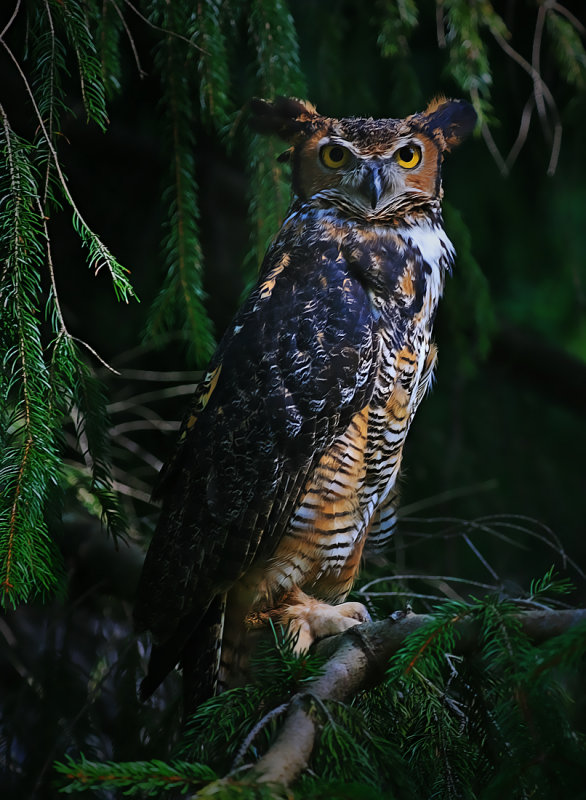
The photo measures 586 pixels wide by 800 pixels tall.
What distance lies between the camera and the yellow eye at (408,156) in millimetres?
1855

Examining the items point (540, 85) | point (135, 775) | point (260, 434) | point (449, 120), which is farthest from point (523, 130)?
point (135, 775)

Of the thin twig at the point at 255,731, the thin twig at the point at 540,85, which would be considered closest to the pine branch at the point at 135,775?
the thin twig at the point at 255,731

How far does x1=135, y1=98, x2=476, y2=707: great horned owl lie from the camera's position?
1780 mm

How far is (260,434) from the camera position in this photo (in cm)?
180

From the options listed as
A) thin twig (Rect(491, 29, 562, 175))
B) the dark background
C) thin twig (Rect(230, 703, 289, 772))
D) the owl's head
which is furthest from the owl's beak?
thin twig (Rect(230, 703, 289, 772))

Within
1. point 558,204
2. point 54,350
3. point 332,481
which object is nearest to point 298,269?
point 332,481

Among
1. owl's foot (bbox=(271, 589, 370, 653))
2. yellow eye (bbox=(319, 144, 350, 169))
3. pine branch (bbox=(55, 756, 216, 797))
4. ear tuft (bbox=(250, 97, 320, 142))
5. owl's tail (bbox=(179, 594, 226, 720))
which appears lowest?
owl's tail (bbox=(179, 594, 226, 720))

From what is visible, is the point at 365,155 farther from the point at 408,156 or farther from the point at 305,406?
the point at 305,406

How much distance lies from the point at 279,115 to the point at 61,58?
2.07 ft

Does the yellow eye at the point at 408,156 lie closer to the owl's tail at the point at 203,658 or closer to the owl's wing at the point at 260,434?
the owl's wing at the point at 260,434

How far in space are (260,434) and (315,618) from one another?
479mm

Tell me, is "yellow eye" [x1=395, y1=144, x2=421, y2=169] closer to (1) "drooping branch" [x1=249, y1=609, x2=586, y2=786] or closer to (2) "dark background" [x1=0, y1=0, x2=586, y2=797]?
(2) "dark background" [x1=0, y1=0, x2=586, y2=797]

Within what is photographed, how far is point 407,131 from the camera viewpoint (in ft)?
6.12

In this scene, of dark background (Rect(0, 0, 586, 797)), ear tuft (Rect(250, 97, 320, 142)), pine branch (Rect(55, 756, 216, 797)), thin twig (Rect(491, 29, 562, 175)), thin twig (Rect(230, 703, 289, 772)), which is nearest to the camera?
pine branch (Rect(55, 756, 216, 797))
